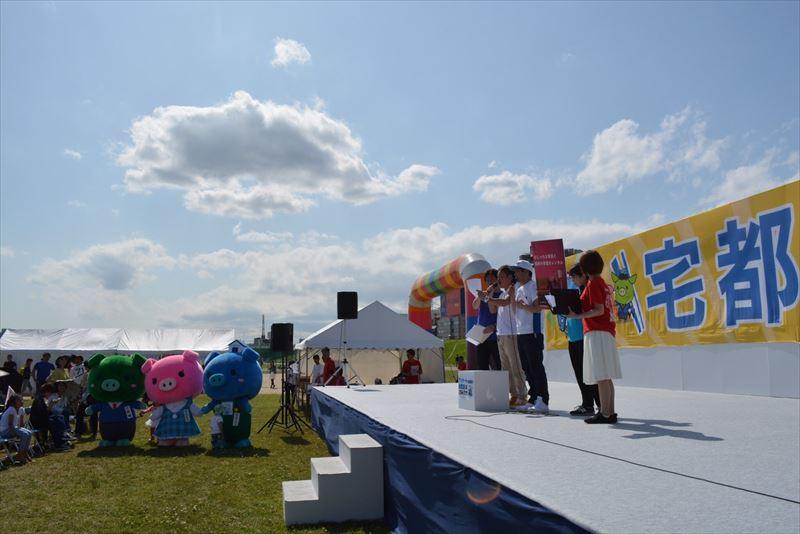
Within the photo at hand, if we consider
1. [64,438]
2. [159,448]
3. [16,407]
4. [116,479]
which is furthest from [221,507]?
[64,438]

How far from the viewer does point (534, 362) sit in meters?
5.04

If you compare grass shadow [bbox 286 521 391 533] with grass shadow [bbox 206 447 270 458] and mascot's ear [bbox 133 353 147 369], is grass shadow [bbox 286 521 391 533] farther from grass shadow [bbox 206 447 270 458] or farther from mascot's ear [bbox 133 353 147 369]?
mascot's ear [bbox 133 353 147 369]

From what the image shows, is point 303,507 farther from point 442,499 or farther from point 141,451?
point 141,451

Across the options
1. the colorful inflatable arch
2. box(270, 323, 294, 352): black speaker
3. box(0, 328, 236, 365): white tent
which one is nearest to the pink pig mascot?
box(270, 323, 294, 352): black speaker

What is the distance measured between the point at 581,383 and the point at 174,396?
19.4ft

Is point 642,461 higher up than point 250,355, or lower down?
lower down

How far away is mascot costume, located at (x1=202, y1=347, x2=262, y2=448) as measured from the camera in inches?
317

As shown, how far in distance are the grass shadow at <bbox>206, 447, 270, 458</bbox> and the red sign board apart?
4560mm

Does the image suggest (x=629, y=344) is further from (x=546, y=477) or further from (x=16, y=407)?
(x=16, y=407)

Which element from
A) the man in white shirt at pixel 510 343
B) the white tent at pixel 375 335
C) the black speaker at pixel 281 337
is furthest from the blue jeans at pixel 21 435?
the white tent at pixel 375 335

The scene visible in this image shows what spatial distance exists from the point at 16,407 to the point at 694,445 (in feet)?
26.4

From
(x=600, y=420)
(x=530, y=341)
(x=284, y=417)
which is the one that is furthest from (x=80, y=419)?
(x=600, y=420)

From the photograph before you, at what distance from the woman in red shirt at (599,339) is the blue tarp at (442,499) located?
1455mm

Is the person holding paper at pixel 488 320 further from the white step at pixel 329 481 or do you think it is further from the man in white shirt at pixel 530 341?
the white step at pixel 329 481
